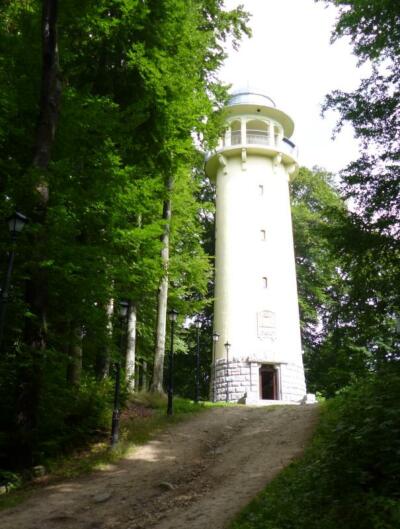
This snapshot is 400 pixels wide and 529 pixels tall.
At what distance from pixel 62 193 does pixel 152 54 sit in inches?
174

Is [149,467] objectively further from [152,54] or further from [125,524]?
[152,54]

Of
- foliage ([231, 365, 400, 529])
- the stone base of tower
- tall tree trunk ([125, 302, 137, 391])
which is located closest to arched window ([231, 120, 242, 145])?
the stone base of tower

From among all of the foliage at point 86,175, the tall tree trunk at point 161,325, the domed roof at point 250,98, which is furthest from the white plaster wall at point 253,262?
the foliage at point 86,175

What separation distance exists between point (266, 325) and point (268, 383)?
8.29 feet

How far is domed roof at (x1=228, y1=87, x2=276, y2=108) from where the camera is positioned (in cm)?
2656

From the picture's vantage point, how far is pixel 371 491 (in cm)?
517

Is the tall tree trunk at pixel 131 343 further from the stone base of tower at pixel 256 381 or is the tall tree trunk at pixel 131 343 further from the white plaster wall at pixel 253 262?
the white plaster wall at pixel 253 262

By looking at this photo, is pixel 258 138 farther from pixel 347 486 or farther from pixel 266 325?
pixel 347 486

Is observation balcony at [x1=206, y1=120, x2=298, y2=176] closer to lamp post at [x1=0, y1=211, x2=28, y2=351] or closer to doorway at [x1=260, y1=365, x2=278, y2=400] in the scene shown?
doorway at [x1=260, y1=365, x2=278, y2=400]

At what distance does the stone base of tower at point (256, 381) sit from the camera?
21.3m

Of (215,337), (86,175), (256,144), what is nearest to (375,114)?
(86,175)

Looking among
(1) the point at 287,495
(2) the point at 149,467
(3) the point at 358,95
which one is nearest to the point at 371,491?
(1) the point at 287,495

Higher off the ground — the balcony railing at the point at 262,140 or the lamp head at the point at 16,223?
the balcony railing at the point at 262,140

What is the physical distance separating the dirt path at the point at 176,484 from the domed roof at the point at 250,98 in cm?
1879
